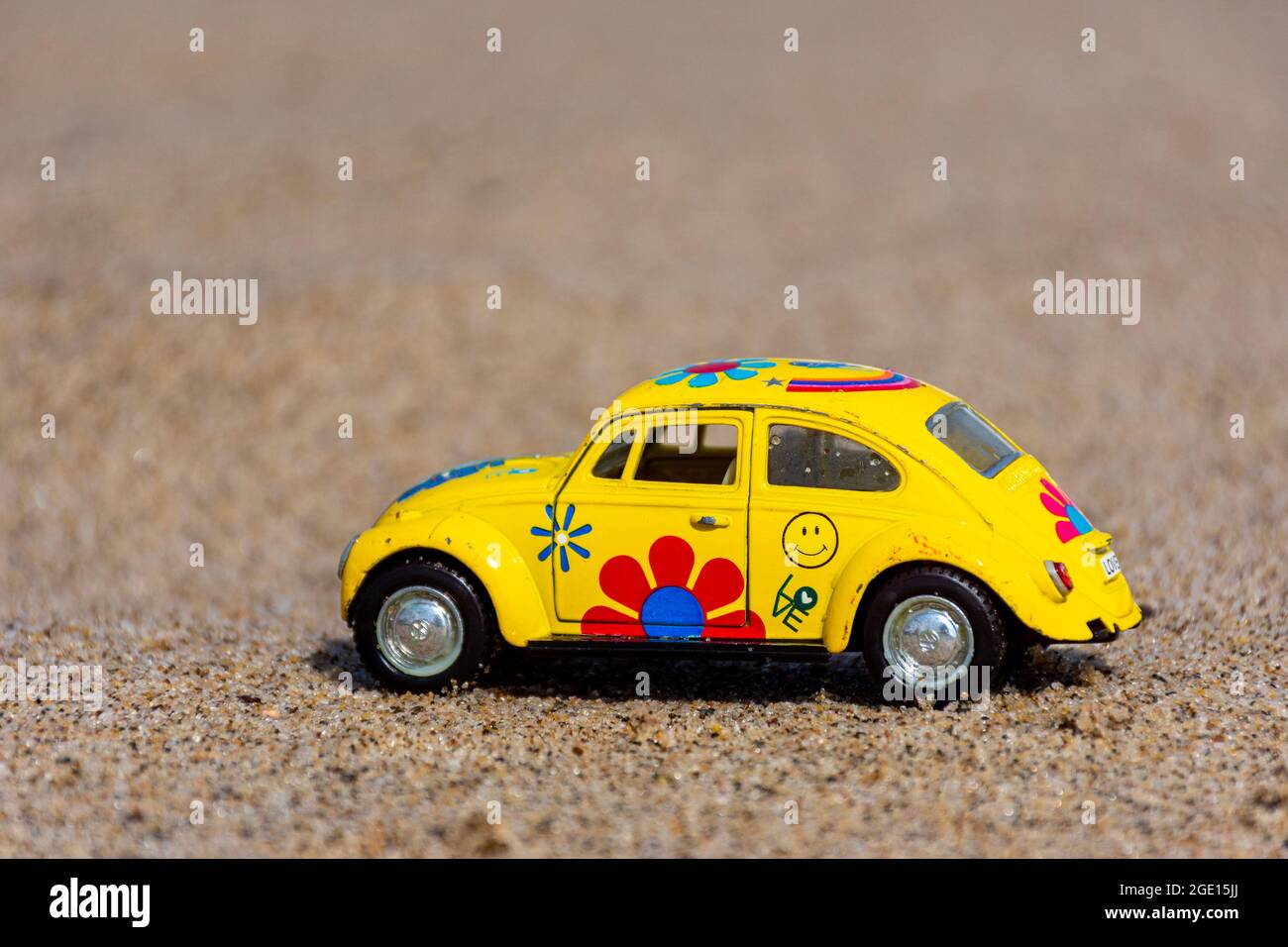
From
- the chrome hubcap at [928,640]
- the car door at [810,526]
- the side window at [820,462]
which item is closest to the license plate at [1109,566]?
the chrome hubcap at [928,640]

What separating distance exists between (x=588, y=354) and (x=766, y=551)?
8.55 m

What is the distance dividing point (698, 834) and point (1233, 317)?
12.6 meters

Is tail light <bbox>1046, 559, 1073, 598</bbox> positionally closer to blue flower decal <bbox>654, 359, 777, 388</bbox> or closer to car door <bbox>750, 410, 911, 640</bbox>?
car door <bbox>750, 410, 911, 640</bbox>

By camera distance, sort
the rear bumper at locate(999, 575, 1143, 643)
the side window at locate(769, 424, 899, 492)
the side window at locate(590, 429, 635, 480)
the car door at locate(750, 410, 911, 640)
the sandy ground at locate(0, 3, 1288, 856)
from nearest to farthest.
A: the sandy ground at locate(0, 3, 1288, 856), the rear bumper at locate(999, 575, 1143, 643), the car door at locate(750, 410, 911, 640), the side window at locate(769, 424, 899, 492), the side window at locate(590, 429, 635, 480)

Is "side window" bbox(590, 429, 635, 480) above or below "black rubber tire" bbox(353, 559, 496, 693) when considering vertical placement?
above

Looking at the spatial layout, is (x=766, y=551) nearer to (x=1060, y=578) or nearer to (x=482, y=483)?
(x=1060, y=578)

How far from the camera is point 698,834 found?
6.13 m

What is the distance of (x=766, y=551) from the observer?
7520mm

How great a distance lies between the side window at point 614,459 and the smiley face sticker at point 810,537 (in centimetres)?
97

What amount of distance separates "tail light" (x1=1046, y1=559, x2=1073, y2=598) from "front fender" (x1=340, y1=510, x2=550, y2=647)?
2.64 metres

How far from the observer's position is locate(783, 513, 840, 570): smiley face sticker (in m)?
7.50

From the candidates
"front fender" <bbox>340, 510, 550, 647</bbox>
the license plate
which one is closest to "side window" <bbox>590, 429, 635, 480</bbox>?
"front fender" <bbox>340, 510, 550, 647</bbox>

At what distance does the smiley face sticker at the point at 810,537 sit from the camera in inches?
295

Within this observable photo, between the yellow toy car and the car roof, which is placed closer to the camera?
the yellow toy car
